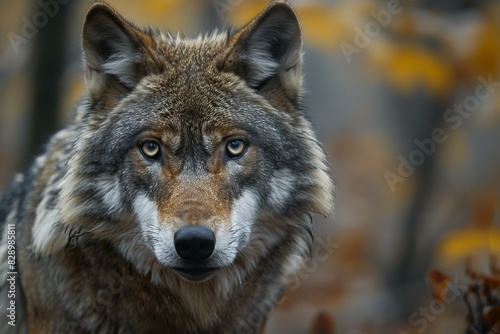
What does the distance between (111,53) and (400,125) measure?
6.66m

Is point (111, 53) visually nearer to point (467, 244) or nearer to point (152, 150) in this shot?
point (152, 150)

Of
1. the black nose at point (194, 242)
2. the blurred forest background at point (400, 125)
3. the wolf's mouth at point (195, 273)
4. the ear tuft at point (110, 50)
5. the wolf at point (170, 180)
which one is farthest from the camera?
the blurred forest background at point (400, 125)

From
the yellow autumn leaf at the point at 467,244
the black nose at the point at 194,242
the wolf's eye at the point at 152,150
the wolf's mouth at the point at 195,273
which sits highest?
the wolf's eye at the point at 152,150

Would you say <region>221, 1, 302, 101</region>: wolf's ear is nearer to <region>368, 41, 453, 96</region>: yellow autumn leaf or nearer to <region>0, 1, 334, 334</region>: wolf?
<region>0, 1, 334, 334</region>: wolf

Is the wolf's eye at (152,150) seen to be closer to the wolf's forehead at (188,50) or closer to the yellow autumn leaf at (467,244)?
the wolf's forehead at (188,50)

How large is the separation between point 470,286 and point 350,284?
189 inches

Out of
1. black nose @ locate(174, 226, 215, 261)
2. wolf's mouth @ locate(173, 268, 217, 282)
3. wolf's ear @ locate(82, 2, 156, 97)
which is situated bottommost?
wolf's mouth @ locate(173, 268, 217, 282)

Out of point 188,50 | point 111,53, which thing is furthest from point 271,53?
point 111,53

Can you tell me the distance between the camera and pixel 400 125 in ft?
33.4

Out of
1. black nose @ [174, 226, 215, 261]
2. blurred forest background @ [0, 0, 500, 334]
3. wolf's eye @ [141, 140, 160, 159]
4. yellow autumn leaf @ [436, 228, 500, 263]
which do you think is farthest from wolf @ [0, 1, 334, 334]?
yellow autumn leaf @ [436, 228, 500, 263]

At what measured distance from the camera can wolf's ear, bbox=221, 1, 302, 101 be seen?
14.0 feet

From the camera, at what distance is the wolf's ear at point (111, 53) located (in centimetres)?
414

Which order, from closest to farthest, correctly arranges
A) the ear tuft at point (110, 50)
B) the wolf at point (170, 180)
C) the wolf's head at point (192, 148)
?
the wolf's head at point (192, 148), the wolf at point (170, 180), the ear tuft at point (110, 50)

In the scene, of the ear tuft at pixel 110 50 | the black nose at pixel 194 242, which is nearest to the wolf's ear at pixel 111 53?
the ear tuft at pixel 110 50
